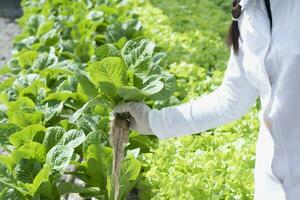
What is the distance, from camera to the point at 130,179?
3.09 meters

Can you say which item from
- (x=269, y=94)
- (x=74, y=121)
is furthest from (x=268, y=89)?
(x=74, y=121)

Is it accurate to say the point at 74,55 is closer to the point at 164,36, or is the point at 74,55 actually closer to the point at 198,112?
the point at 164,36

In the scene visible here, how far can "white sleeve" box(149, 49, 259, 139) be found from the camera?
224cm

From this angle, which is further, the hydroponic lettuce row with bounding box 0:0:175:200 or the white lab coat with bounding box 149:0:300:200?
the hydroponic lettuce row with bounding box 0:0:175:200

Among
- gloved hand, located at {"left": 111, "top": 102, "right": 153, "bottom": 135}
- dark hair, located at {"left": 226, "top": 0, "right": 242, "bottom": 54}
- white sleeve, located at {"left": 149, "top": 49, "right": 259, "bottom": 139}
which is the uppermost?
dark hair, located at {"left": 226, "top": 0, "right": 242, "bottom": 54}

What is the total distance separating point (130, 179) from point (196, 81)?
1.65 m

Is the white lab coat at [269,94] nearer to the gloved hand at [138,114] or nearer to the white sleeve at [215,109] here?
the white sleeve at [215,109]

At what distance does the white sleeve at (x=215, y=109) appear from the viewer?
224cm

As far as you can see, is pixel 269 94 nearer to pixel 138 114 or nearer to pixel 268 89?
pixel 268 89

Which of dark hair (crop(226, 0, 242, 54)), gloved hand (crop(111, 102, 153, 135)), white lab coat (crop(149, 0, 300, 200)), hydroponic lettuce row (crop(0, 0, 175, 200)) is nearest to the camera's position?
white lab coat (crop(149, 0, 300, 200))

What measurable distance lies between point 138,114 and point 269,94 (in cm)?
62

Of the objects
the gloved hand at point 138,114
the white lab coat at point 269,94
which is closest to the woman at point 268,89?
the white lab coat at point 269,94

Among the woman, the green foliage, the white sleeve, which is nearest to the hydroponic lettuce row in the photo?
the green foliage

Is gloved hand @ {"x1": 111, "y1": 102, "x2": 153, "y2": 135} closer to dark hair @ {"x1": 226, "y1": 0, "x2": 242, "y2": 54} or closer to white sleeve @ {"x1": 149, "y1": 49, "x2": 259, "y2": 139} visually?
white sleeve @ {"x1": 149, "y1": 49, "x2": 259, "y2": 139}
